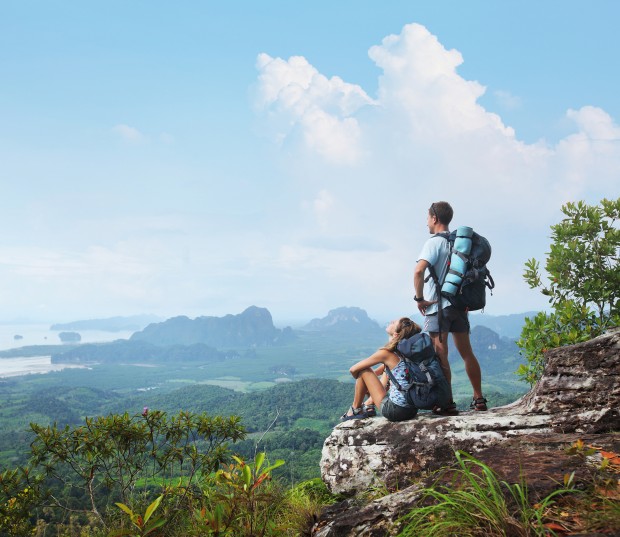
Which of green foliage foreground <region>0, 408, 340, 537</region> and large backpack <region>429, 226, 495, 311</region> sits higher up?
large backpack <region>429, 226, 495, 311</region>

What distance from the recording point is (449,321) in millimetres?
5949

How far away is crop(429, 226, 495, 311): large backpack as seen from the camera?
19.2 feet

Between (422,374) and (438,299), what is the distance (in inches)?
38.5

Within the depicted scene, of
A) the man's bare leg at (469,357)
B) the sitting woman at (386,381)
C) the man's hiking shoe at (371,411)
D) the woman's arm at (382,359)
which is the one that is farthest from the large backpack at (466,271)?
the man's hiking shoe at (371,411)

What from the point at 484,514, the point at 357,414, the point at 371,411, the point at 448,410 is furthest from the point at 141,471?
the point at 484,514

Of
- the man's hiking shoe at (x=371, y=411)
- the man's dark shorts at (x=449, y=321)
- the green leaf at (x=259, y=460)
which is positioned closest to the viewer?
the green leaf at (x=259, y=460)

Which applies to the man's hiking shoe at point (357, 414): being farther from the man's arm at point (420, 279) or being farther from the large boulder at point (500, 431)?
the man's arm at point (420, 279)

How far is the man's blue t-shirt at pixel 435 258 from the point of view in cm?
596

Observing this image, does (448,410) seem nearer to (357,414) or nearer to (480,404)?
(480,404)

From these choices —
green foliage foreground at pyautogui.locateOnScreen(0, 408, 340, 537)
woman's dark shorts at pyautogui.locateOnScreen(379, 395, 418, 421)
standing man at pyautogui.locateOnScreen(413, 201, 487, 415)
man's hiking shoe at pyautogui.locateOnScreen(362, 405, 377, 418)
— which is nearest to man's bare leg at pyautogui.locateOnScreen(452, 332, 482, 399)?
standing man at pyautogui.locateOnScreen(413, 201, 487, 415)

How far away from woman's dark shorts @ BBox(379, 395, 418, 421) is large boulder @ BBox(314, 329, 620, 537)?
0.27 feet

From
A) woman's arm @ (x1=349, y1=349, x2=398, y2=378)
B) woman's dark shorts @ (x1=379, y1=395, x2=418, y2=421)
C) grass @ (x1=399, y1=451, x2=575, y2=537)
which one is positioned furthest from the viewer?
woman's arm @ (x1=349, y1=349, x2=398, y2=378)

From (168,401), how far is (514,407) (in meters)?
167

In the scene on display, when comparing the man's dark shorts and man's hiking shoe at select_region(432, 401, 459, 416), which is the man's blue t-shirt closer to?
the man's dark shorts
